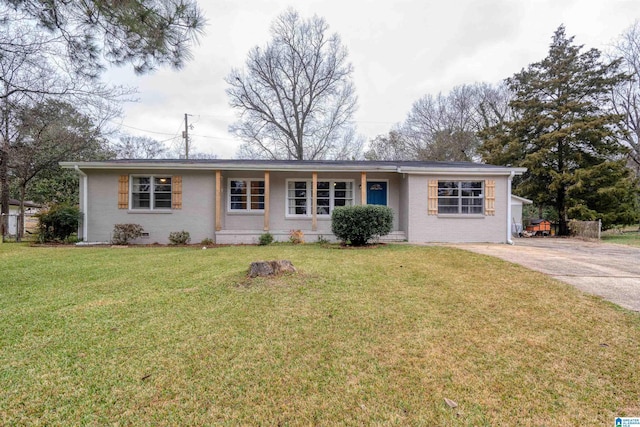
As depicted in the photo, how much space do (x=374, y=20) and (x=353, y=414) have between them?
56.7 ft

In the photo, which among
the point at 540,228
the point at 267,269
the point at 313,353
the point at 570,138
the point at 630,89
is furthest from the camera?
the point at 630,89

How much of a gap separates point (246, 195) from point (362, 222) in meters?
5.10

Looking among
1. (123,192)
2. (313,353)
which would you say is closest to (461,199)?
(313,353)

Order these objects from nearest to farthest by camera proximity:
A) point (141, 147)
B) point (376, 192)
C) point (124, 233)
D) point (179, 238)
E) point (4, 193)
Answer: point (124, 233) → point (179, 238) → point (376, 192) → point (4, 193) → point (141, 147)

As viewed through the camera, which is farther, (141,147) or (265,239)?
(141,147)

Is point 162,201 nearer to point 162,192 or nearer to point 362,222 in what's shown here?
point 162,192

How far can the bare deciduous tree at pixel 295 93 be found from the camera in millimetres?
21375

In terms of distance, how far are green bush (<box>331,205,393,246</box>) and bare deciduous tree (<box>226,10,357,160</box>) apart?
46.2 feet

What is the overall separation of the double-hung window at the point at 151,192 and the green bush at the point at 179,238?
112 centimetres

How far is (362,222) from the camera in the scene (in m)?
8.37

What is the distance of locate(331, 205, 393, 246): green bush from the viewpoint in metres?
8.37

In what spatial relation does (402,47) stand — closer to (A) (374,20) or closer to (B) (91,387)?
(A) (374,20)

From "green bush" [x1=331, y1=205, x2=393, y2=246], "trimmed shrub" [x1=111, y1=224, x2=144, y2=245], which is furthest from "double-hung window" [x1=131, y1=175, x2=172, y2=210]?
"green bush" [x1=331, y1=205, x2=393, y2=246]

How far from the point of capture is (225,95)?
21.9 m
